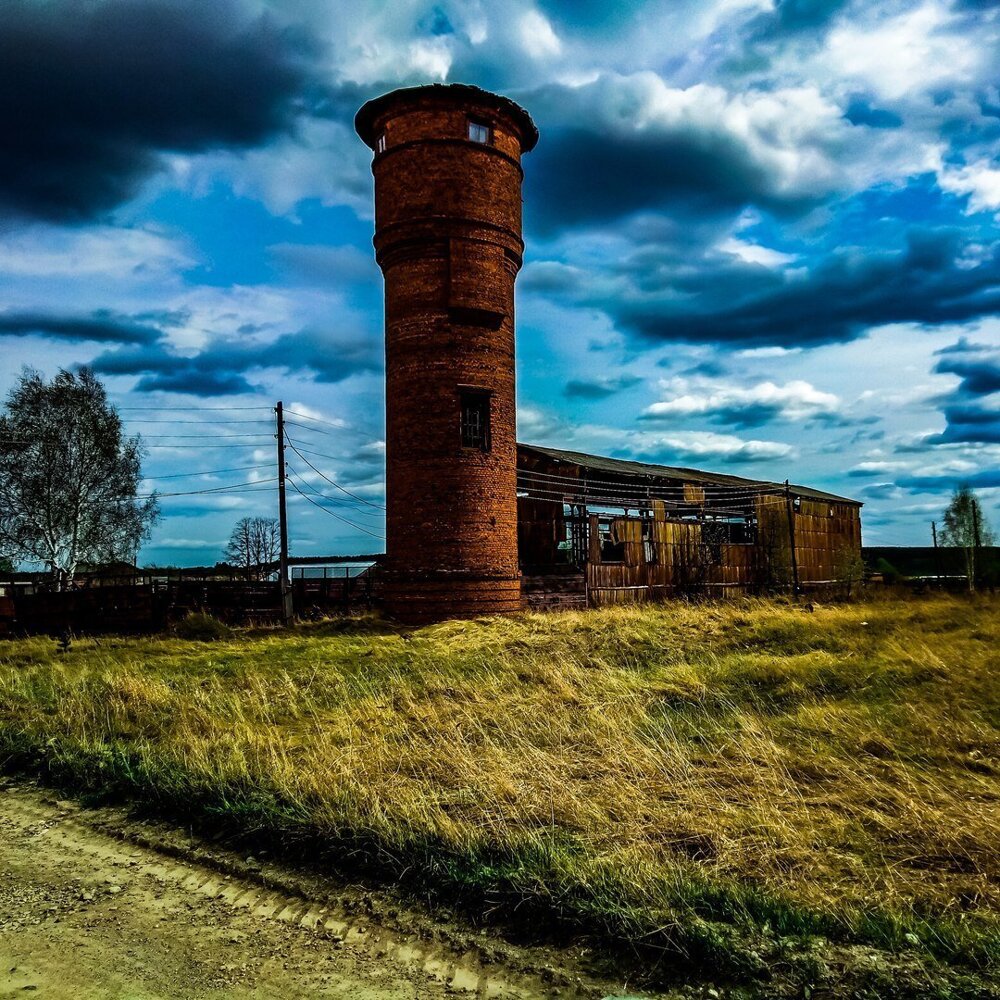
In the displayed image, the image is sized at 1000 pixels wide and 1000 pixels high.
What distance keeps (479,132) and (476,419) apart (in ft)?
23.2

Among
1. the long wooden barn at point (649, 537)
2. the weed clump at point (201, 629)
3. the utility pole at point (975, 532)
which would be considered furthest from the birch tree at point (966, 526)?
the weed clump at point (201, 629)

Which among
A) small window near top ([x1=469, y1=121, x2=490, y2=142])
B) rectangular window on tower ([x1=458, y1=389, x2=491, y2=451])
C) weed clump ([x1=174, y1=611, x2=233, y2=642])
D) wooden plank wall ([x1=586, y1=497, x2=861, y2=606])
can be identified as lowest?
weed clump ([x1=174, y1=611, x2=233, y2=642])

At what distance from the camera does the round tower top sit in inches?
721

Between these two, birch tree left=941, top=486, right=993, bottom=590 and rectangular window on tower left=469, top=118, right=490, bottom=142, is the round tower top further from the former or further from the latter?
birch tree left=941, top=486, right=993, bottom=590

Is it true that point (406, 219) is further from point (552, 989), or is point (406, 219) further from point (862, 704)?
point (552, 989)

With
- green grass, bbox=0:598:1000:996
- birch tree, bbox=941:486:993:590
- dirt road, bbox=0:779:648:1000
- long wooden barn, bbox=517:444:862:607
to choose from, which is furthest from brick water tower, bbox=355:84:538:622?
birch tree, bbox=941:486:993:590

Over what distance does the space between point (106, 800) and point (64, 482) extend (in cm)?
2683

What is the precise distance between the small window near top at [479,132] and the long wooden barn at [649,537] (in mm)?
8958

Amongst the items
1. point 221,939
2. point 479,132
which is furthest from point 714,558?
point 221,939

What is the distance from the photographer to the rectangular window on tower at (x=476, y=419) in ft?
60.6

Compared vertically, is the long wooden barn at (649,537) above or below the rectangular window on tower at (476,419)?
below

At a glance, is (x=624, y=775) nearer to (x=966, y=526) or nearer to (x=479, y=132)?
(x=479, y=132)

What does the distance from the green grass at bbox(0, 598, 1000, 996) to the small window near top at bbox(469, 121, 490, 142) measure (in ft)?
42.8

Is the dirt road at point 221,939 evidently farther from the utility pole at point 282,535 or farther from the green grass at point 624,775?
the utility pole at point 282,535
